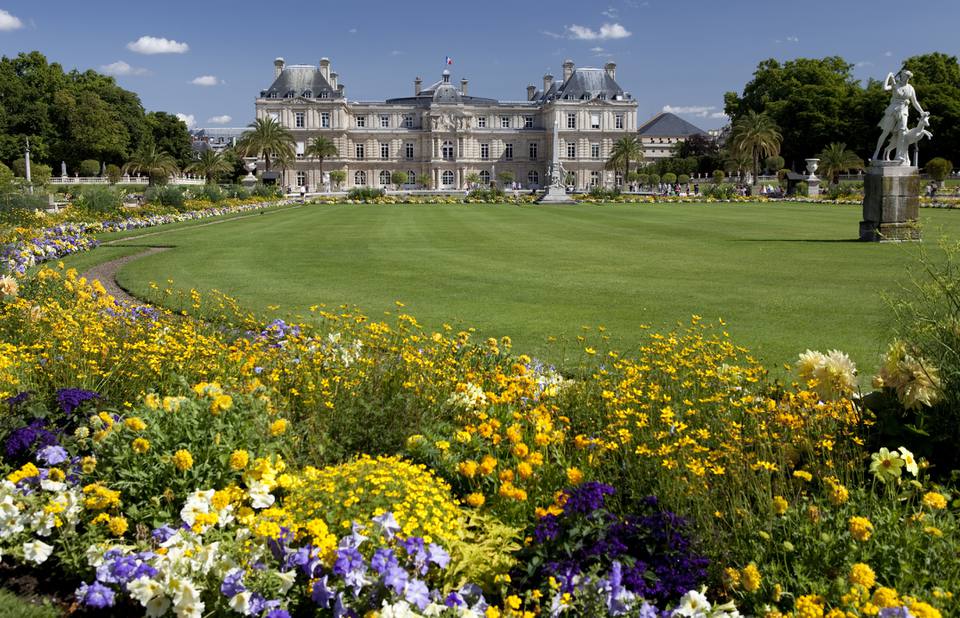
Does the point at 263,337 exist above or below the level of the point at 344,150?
below

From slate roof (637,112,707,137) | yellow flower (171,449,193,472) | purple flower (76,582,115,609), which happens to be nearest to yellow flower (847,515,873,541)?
yellow flower (171,449,193,472)

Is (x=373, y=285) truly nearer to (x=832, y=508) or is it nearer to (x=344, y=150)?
(x=832, y=508)

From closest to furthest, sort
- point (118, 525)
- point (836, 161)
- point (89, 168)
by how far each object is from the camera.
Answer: point (118, 525), point (836, 161), point (89, 168)

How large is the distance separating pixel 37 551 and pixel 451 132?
105m

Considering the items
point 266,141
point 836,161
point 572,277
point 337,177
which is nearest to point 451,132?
point 337,177

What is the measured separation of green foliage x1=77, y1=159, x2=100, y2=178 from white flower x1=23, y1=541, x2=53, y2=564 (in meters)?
76.1

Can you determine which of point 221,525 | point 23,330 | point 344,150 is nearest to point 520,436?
point 221,525

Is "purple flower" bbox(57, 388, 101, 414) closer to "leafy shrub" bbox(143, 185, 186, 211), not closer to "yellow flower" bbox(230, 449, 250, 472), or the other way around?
"yellow flower" bbox(230, 449, 250, 472)

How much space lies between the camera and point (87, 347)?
550 cm

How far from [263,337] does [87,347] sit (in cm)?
164

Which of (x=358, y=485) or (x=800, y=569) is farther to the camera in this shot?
(x=358, y=485)

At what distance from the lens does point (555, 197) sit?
56656 millimetres

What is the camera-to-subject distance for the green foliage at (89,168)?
70.6m

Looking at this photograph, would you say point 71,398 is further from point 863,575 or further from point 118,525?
point 863,575
